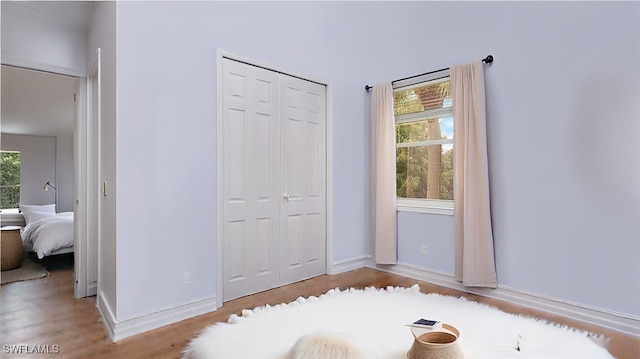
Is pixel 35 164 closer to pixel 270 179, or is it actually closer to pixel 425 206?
pixel 270 179

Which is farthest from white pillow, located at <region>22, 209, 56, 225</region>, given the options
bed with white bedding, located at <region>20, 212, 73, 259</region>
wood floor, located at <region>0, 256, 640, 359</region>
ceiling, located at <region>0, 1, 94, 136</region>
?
wood floor, located at <region>0, 256, 640, 359</region>

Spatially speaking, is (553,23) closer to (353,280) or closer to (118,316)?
(353,280)

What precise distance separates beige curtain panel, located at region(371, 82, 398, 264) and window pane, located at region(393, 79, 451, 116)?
13 centimetres

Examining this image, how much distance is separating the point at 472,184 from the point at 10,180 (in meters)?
9.17

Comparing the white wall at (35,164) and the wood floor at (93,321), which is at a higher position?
the white wall at (35,164)

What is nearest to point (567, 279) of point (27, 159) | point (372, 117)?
point (372, 117)

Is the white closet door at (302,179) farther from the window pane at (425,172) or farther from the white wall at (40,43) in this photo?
the white wall at (40,43)

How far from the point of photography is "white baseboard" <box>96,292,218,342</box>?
2307 mm

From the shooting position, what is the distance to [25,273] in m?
3.84

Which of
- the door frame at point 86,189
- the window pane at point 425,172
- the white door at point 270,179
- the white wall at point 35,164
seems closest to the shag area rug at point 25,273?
the door frame at point 86,189

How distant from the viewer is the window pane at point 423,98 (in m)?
3.54

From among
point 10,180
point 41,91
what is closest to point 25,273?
point 41,91

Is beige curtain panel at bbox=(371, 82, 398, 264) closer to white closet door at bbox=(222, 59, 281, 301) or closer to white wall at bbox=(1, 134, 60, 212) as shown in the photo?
white closet door at bbox=(222, 59, 281, 301)

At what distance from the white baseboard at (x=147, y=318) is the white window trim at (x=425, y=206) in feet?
7.23
